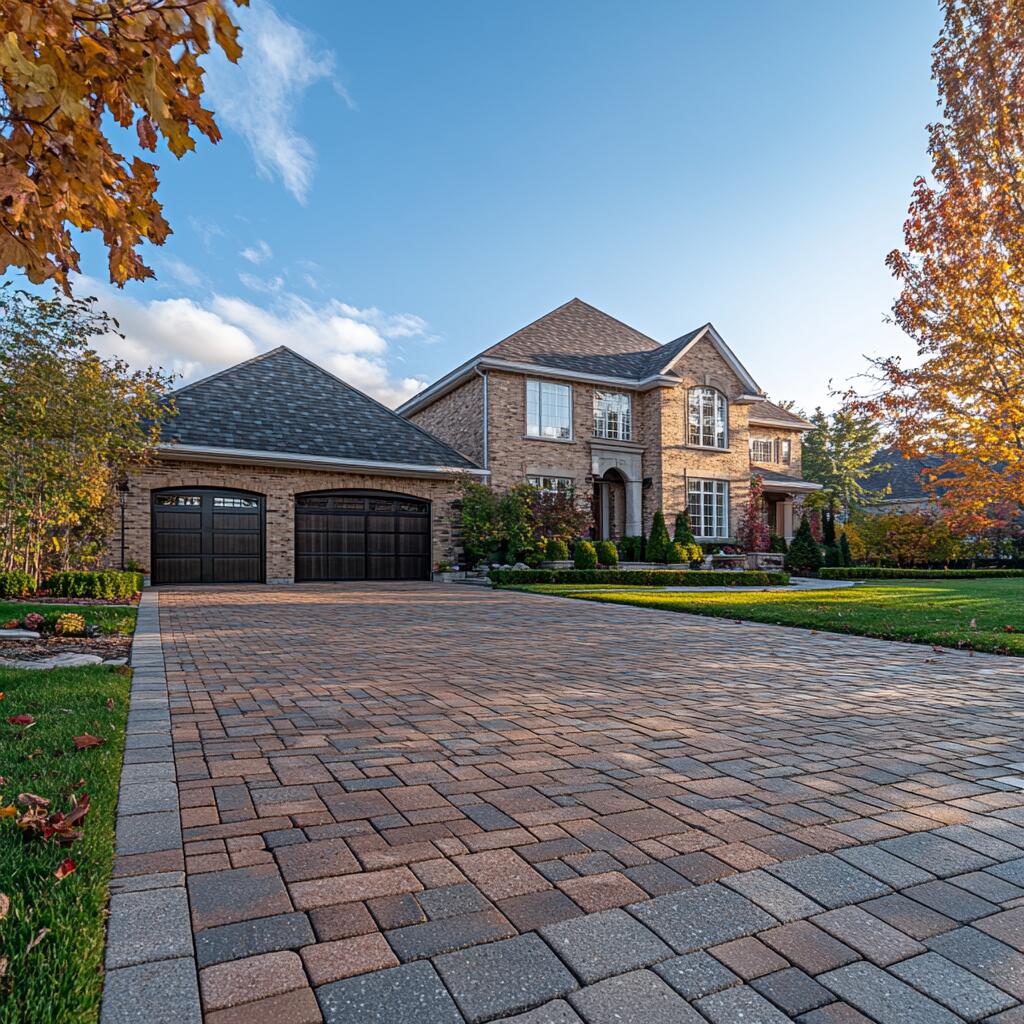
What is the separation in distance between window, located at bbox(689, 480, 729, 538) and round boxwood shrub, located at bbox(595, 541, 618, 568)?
468cm

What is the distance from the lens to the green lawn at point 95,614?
23.6ft

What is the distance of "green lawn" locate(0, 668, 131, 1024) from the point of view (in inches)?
55.7

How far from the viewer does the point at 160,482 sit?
15203 millimetres

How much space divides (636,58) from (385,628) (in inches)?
379

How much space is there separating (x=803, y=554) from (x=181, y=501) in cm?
1908

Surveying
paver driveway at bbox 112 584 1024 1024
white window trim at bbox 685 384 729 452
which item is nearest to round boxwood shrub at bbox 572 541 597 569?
white window trim at bbox 685 384 729 452

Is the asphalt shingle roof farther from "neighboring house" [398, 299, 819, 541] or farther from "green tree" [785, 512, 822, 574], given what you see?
"green tree" [785, 512, 822, 574]

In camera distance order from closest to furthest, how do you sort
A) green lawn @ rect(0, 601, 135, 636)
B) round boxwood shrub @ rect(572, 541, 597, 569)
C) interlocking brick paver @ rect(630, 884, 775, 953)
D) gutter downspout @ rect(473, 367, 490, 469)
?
interlocking brick paver @ rect(630, 884, 775, 953) < green lawn @ rect(0, 601, 135, 636) < round boxwood shrub @ rect(572, 541, 597, 569) < gutter downspout @ rect(473, 367, 490, 469)

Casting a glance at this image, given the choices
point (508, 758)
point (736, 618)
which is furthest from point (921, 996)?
point (736, 618)

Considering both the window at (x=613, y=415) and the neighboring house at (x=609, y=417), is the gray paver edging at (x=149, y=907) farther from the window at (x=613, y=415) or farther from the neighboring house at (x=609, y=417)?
the window at (x=613, y=415)

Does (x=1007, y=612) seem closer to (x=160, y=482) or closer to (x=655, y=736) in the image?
(x=655, y=736)

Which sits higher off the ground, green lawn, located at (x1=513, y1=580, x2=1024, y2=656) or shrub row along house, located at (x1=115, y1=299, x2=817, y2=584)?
shrub row along house, located at (x1=115, y1=299, x2=817, y2=584)

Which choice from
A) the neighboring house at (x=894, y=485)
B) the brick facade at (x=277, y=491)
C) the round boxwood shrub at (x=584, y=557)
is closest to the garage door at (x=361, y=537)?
the brick facade at (x=277, y=491)

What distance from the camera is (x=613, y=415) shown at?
859 inches
